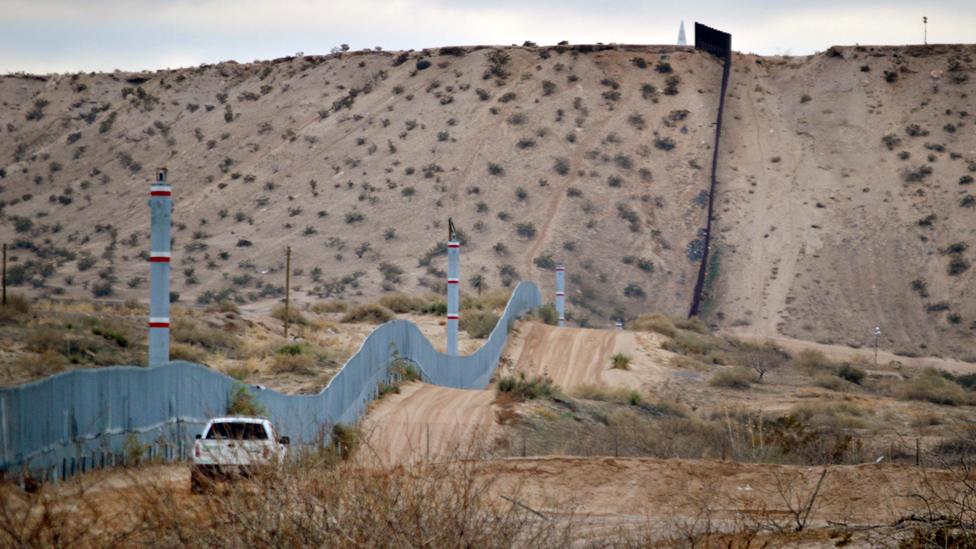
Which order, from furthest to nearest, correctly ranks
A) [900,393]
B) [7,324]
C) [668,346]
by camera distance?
[668,346], [900,393], [7,324]

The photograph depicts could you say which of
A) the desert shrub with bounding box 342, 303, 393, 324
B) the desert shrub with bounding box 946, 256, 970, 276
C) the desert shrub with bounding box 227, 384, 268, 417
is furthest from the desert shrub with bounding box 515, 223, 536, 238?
the desert shrub with bounding box 227, 384, 268, 417

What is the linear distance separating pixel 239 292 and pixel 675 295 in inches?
887

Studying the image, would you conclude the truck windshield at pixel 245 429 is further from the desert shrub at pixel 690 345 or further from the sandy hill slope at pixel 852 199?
the sandy hill slope at pixel 852 199

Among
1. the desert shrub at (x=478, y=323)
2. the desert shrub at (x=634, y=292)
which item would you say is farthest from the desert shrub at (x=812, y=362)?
the desert shrub at (x=634, y=292)

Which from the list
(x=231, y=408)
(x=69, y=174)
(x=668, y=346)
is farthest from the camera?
(x=69, y=174)

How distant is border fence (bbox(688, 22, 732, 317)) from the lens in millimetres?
69688

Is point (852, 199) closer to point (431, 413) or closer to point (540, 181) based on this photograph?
point (540, 181)

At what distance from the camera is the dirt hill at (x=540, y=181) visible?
68062 millimetres

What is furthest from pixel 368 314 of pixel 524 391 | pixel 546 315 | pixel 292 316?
pixel 524 391

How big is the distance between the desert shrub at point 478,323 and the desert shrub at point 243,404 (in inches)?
986

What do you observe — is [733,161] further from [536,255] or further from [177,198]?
[177,198]

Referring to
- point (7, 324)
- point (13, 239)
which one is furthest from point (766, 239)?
point (7, 324)

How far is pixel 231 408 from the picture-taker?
21250 mm

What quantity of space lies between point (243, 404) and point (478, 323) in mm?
26111
